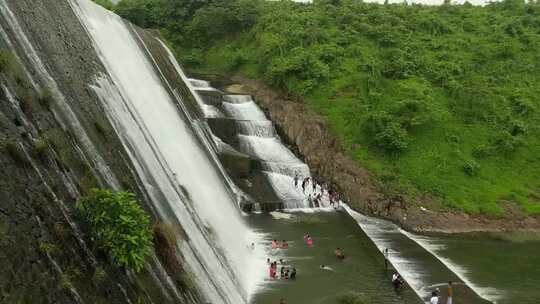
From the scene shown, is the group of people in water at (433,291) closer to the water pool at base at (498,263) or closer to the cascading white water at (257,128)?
the water pool at base at (498,263)

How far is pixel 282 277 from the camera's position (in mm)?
18609

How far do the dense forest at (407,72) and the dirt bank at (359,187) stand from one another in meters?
0.78

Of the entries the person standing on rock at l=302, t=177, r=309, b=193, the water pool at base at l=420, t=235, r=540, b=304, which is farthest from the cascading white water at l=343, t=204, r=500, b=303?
the person standing on rock at l=302, t=177, r=309, b=193

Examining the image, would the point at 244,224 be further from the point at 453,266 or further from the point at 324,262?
the point at 453,266

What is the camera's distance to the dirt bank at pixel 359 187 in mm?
29078

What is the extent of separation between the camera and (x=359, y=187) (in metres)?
30.8

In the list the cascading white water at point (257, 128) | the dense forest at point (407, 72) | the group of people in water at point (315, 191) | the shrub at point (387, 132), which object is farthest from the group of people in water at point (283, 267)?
the shrub at point (387, 132)

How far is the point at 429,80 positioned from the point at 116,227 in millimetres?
35889

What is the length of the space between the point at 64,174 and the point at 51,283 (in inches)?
104

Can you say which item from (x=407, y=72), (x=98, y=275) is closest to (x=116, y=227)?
(x=98, y=275)

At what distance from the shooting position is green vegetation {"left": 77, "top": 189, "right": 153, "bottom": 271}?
9047mm

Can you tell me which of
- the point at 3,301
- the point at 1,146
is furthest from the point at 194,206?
the point at 3,301

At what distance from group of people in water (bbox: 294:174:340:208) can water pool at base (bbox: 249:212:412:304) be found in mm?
1350

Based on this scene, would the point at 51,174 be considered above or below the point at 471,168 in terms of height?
above
